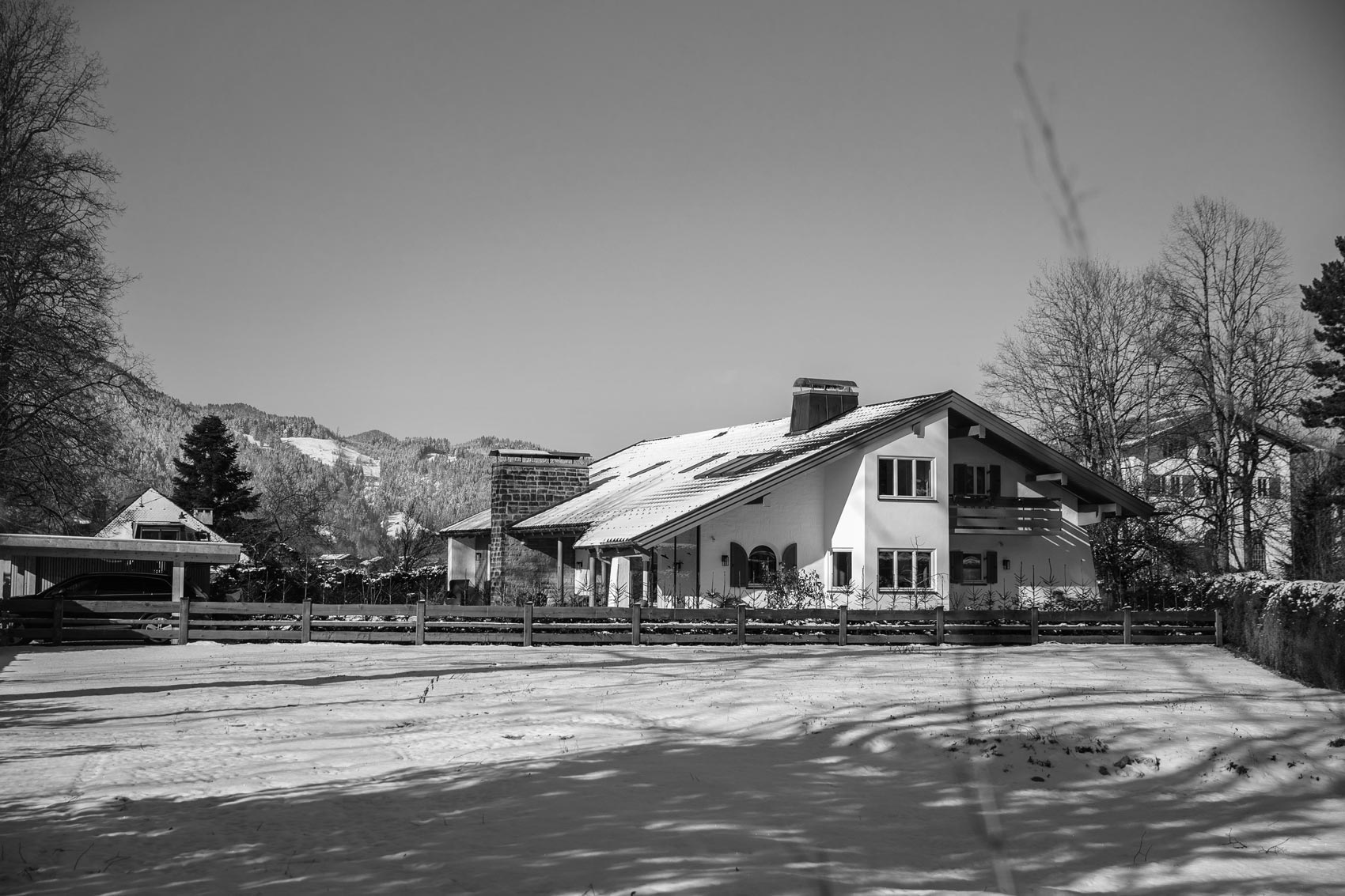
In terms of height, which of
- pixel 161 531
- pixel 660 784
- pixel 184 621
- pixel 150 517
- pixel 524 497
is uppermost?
pixel 524 497

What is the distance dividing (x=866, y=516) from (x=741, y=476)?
11.8 ft

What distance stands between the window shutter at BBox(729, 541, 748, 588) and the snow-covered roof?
164 centimetres

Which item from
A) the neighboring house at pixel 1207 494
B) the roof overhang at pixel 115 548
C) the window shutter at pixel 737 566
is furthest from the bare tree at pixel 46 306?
the neighboring house at pixel 1207 494

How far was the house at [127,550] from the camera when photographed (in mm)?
29266

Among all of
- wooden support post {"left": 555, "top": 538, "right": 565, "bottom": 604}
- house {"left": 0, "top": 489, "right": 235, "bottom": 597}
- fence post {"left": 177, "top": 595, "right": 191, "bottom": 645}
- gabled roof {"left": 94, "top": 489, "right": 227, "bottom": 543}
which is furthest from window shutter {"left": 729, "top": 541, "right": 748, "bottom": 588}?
gabled roof {"left": 94, "top": 489, "right": 227, "bottom": 543}

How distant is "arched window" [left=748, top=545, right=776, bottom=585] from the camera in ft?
107

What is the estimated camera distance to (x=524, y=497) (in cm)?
4344

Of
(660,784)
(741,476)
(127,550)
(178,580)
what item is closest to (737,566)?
(741,476)

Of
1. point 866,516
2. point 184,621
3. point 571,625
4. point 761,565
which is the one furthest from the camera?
point 761,565

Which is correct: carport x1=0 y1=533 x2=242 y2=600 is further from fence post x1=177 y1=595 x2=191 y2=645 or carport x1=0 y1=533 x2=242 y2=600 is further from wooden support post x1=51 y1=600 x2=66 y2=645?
wooden support post x1=51 y1=600 x2=66 y2=645

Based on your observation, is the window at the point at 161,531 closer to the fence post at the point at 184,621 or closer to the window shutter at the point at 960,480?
the fence post at the point at 184,621

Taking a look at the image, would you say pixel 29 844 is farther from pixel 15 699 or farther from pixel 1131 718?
pixel 1131 718

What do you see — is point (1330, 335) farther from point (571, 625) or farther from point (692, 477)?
point (571, 625)

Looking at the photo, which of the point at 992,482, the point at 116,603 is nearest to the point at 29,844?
the point at 116,603
